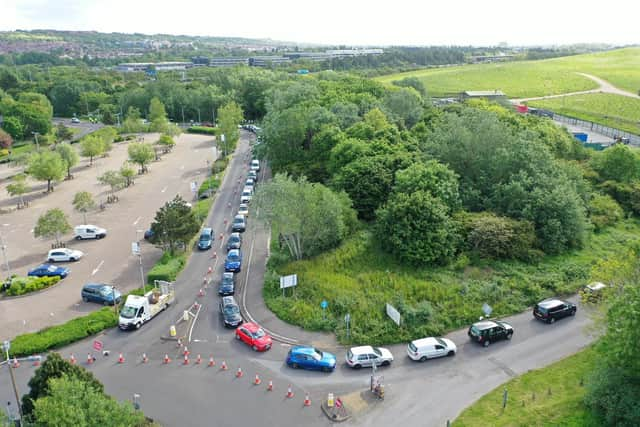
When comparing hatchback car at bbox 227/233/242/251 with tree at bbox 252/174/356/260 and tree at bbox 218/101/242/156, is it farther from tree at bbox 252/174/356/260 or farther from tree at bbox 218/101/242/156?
tree at bbox 218/101/242/156

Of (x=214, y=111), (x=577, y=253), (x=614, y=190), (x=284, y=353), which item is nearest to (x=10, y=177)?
(x=214, y=111)

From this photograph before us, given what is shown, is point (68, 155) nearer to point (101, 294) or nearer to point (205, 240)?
point (205, 240)

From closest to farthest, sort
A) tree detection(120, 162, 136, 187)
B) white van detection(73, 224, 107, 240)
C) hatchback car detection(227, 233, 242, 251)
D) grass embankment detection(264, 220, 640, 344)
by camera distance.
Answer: grass embankment detection(264, 220, 640, 344)
hatchback car detection(227, 233, 242, 251)
white van detection(73, 224, 107, 240)
tree detection(120, 162, 136, 187)

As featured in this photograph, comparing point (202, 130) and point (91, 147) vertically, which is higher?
point (91, 147)

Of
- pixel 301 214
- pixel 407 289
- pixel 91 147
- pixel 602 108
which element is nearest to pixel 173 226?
pixel 301 214

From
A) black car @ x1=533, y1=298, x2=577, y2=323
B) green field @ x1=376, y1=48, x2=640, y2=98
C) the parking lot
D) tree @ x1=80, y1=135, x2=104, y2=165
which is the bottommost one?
the parking lot

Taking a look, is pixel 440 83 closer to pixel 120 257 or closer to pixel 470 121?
pixel 470 121

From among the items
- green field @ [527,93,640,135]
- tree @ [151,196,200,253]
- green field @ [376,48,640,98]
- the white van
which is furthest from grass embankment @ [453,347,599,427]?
green field @ [376,48,640,98]
